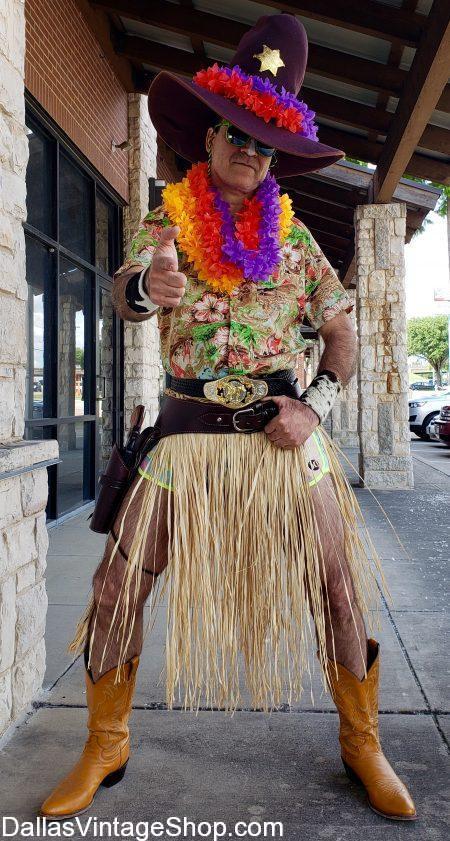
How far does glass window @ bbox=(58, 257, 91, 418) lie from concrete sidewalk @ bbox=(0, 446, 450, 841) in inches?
116

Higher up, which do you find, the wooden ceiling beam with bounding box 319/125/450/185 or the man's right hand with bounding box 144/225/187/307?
the wooden ceiling beam with bounding box 319/125/450/185

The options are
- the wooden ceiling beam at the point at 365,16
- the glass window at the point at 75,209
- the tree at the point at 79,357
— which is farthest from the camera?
the tree at the point at 79,357

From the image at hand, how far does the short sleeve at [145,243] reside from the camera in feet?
6.05

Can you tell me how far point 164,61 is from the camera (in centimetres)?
658

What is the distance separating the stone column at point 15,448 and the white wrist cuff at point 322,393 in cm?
89

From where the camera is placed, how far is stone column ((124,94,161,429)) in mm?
6793

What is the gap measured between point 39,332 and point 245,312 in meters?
3.68

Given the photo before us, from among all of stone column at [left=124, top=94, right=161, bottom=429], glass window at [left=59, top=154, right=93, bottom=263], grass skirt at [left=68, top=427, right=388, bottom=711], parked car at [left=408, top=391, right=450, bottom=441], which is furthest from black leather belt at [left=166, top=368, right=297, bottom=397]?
parked car at [left=408, top=391, right=450, bottom=441]

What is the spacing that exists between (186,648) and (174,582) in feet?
0.62

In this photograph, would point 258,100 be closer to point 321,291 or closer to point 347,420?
point 321,291

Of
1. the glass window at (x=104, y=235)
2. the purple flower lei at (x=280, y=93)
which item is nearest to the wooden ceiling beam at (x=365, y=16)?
the glass window at (x=104, y=235)

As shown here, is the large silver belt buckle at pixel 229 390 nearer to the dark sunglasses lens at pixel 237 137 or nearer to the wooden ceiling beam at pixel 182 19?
the dark sunglasses lens at pixel 237 137

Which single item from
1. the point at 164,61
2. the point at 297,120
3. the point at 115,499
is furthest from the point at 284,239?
A: the point at 164,61

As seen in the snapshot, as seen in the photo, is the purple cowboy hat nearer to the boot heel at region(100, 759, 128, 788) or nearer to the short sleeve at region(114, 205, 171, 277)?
the short sleeve at region(114, 205, 171, 277)
